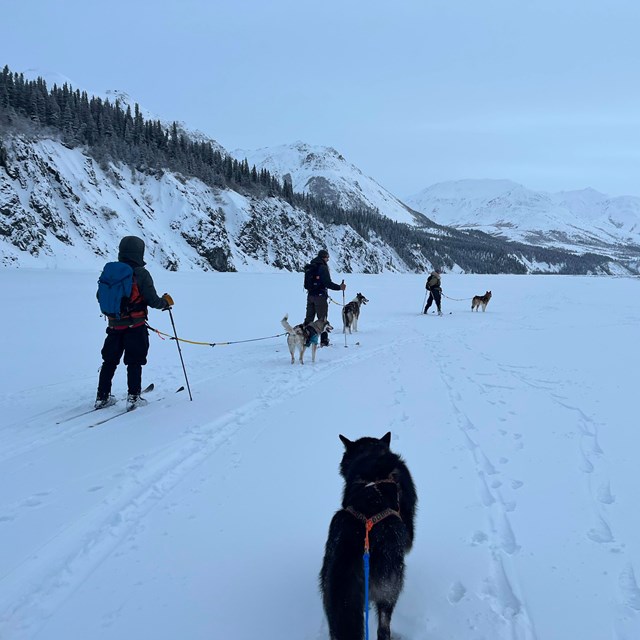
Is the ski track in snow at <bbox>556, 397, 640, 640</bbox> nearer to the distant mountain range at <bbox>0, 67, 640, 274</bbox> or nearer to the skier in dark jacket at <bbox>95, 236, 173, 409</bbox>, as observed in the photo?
the skier in dark jacket at <bbox>95, 236, 173, 409</bbox>

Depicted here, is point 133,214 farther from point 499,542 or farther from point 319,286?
point 499,542

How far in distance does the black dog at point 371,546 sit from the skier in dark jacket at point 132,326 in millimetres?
4375

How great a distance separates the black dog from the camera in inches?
79.4

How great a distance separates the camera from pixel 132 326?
607 cm

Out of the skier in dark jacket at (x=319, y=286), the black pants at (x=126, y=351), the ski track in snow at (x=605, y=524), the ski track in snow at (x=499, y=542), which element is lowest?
the ski track in snow at (x=499, y=542)

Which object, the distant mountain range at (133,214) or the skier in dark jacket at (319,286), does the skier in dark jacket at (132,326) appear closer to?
the skier in dark jacket at (319,286)

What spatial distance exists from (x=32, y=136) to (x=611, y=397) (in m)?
45.5

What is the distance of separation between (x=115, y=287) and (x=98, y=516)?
328 cm

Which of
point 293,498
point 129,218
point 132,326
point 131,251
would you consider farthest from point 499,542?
point 129,218

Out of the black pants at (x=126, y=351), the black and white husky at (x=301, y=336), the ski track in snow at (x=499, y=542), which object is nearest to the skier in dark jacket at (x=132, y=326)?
the black pants at (x=126, y=351)

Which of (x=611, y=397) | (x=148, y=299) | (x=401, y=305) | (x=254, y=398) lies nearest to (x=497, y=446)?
(x=611, y=397)

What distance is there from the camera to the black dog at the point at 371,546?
2016 millimetres

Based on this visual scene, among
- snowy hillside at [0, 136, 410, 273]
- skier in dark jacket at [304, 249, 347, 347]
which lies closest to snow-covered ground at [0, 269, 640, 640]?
skier in dark jacket at [304, 249, 347, 347]

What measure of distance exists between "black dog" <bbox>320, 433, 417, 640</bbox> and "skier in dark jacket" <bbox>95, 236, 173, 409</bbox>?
4.37 meters
